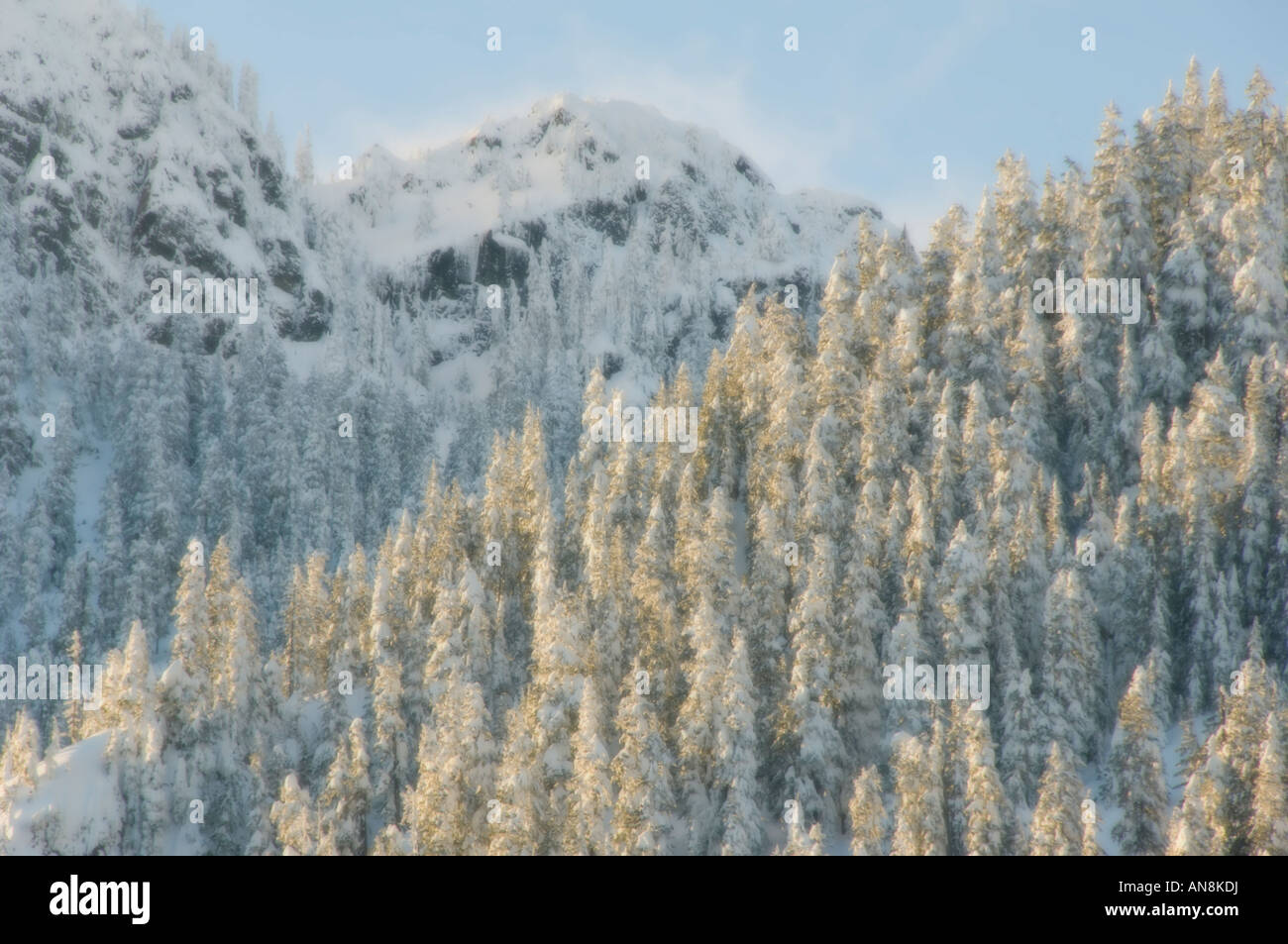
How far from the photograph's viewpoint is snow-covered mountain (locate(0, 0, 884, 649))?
120875mm

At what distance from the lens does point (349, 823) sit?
46.6 meters

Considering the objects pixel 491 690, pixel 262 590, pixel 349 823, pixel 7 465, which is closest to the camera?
pixel 349 823

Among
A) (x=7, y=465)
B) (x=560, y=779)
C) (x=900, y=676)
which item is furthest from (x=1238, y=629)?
(x=7, y=465)

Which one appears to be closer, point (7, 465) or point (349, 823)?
point (349, 823)

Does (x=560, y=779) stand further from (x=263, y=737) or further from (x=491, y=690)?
(x=263, y=737)

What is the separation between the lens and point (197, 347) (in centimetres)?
15488

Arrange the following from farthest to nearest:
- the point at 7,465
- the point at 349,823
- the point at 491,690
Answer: the point at 7,465 < the point at 491,690 < the point at 349,823

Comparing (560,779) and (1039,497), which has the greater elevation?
Answer: (1039,497)

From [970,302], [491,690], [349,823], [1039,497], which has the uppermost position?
[970,302]

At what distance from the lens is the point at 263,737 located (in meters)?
53.1

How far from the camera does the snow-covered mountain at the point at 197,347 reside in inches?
4759
